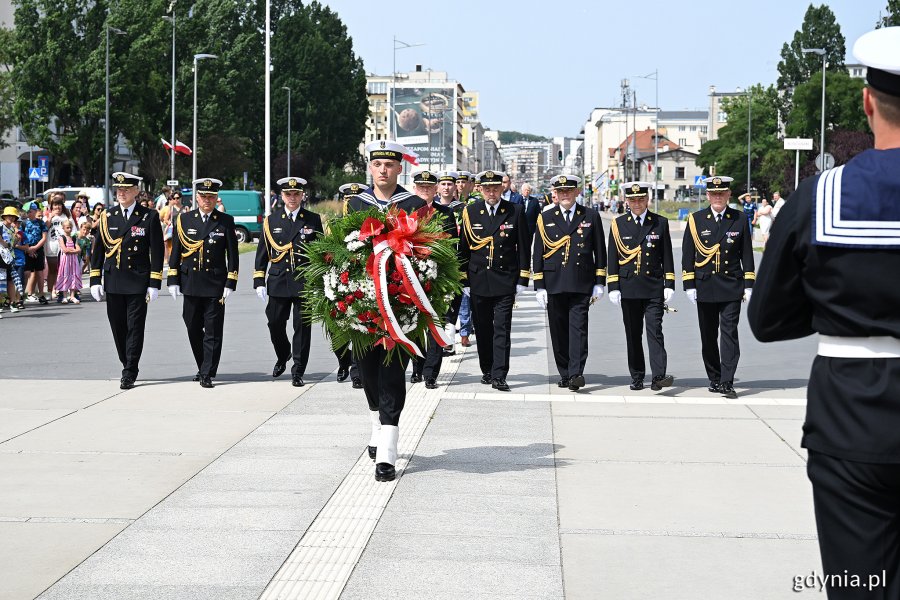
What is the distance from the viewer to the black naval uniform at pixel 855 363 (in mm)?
3176

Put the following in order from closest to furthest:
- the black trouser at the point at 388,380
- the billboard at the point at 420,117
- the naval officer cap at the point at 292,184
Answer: the black trouser at the point at 388,380 < the naval officer cap at the point at 292,184 < the billboard at the point at 420,117

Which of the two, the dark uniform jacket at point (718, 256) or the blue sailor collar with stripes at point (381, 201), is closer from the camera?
the blue sailor collar with stripes at point (381, 201)

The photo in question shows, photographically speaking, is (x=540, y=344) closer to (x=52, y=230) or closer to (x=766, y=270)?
(x=52, y=230)

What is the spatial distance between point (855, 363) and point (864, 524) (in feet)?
1.35

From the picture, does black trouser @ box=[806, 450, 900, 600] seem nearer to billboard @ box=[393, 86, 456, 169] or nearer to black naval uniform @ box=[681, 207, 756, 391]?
black naval uniform @ box=[681, 207, 756, 391]

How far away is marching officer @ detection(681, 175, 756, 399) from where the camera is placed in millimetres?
11305

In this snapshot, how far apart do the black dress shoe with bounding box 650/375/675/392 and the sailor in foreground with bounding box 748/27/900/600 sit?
8266 millimetres

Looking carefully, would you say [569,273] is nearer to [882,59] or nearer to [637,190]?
[637,190]

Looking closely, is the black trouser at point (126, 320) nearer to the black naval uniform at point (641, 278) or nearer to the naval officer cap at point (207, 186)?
the naval officer cap at point (207, 186)

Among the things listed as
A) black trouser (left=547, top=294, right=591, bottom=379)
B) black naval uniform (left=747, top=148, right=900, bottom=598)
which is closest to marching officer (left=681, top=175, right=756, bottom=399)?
black trouser (left=547, top=294, right=591, bottom=379)

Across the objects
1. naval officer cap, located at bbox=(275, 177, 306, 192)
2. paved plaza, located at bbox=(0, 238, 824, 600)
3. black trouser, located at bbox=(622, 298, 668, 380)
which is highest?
naval officer cap, located at bbox=(275, 177, 306, 192)

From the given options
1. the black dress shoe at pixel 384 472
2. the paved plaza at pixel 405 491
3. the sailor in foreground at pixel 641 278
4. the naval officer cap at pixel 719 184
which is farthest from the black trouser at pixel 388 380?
the naval officer cap at pixel 719 184

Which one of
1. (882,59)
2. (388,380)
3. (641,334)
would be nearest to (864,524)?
(882,59)

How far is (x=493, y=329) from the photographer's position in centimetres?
1199
